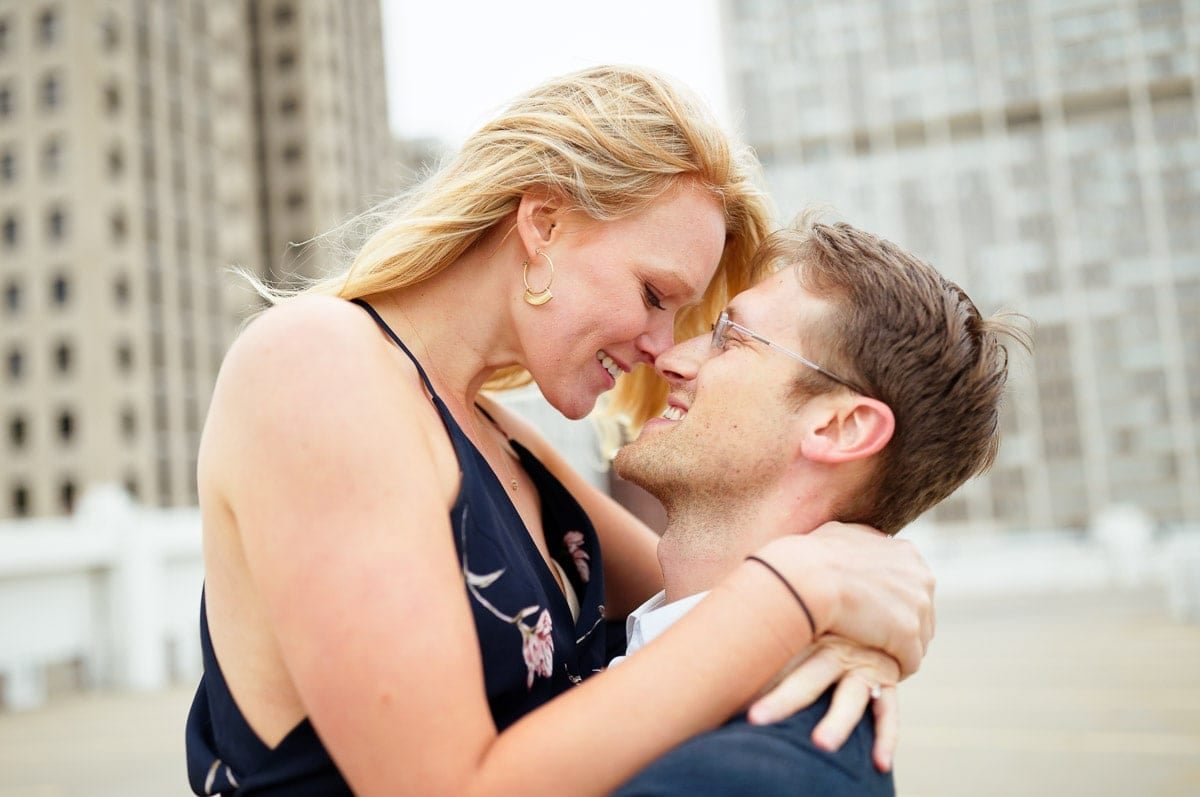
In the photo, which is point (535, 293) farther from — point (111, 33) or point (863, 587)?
point (111, 33)

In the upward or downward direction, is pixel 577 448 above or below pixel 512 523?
below

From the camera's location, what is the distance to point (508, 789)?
127cm

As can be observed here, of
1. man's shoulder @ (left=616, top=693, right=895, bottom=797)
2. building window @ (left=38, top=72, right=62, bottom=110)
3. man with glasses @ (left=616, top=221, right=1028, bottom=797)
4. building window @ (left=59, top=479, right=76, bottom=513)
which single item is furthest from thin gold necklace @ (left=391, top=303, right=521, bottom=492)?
building window @ (left=38, top=72, right=62, bottom=110)

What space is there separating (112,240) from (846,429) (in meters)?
53.1

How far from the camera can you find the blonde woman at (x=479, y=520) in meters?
1.30

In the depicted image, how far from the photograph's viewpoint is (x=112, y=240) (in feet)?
162

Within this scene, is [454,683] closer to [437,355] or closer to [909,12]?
[437,355]

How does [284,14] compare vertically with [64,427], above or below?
above

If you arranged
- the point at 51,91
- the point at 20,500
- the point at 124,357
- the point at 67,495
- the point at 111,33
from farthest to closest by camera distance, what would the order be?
1. the point at 111,33
2. the point at 51,91
3. the point at 124,357
4. the point at 20,500
5. the point at 67,495

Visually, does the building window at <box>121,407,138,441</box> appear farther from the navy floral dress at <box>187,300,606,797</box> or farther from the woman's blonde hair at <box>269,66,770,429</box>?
the navy floral dress at <box>187,300,606,797</box>

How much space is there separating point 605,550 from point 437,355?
710mm

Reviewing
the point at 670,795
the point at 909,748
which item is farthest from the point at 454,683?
the point at 909,748

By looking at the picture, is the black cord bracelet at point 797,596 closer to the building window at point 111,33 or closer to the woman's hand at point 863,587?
the woman's hand at point 863,587

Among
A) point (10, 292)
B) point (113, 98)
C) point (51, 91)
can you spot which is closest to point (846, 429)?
point (10, 292)
